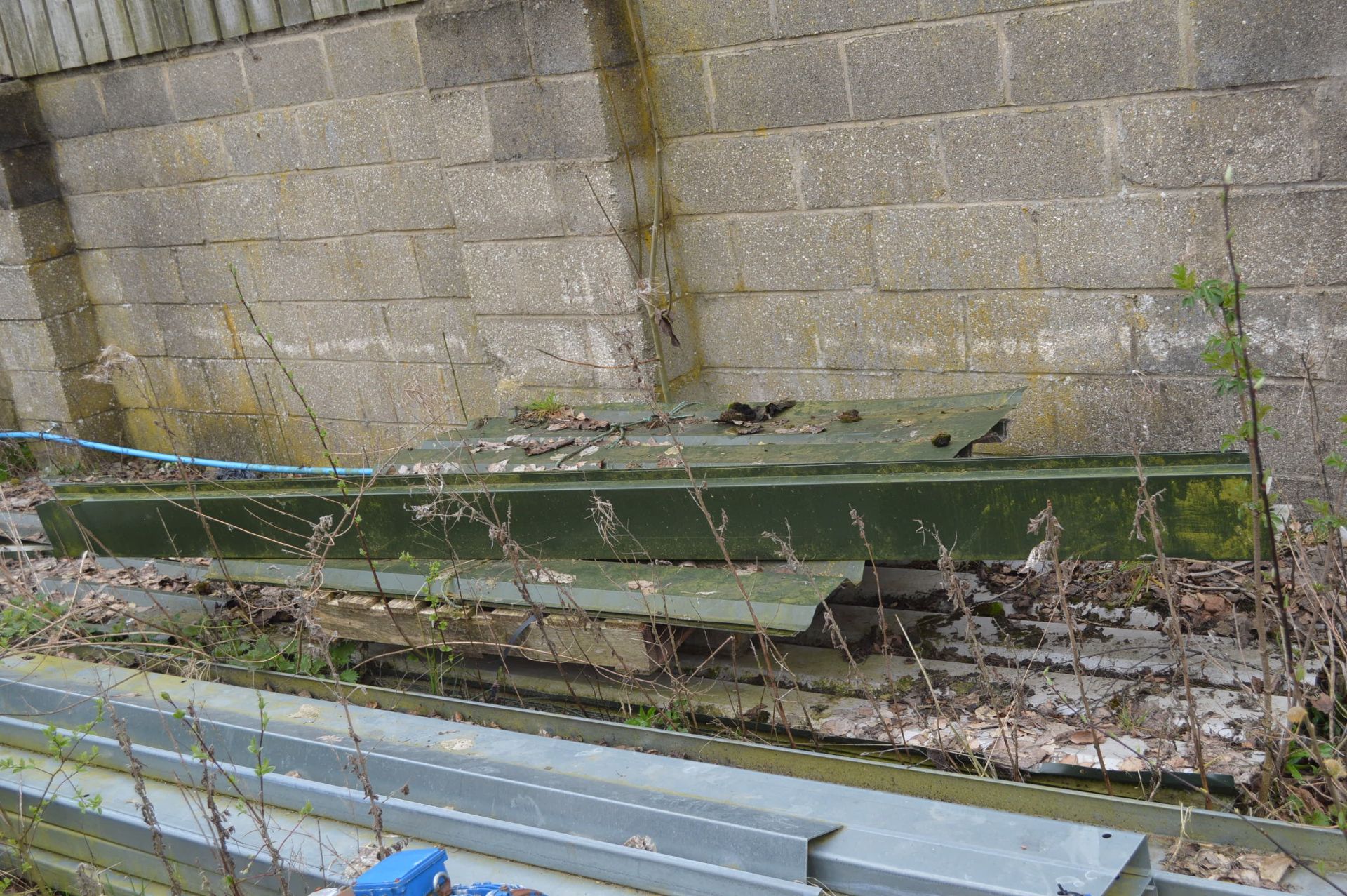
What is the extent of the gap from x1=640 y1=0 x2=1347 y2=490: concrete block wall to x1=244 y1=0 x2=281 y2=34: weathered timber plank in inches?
96.6

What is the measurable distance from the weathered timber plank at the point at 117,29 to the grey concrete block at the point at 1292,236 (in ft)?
21.0

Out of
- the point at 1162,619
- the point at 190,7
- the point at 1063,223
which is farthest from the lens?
the point at 190,7

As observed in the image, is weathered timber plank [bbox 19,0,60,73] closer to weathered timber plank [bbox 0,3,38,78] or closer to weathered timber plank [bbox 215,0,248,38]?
weathered timber plank [bbox 0,3,38,78]

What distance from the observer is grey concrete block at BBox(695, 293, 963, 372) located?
5.14 meters

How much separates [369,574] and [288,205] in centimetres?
357

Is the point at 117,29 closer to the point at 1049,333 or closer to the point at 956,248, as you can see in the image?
the point at 956,248

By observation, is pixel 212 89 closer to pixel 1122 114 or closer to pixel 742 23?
pixel 742 23

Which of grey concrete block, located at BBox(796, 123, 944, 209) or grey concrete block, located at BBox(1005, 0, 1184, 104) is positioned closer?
grey concrete block, located at BBox(1005, 0, 1184, 104)

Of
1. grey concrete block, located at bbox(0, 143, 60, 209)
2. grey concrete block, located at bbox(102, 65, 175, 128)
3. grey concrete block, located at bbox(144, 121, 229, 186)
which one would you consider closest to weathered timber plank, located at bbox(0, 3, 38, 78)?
grey concrete block, located at bbox(0, 143, 60, 209)

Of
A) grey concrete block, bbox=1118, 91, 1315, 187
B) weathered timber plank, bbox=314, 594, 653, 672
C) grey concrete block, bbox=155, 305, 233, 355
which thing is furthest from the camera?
grey concrete block, bbox=155, 305, 233, 355

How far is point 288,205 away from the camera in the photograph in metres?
7.08

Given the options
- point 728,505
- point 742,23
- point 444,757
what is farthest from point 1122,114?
point 444,757

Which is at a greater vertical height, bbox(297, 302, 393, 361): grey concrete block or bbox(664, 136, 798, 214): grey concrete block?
bbox(664, 136, 798, 214): grey concrete block

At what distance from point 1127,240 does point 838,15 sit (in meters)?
1.50
